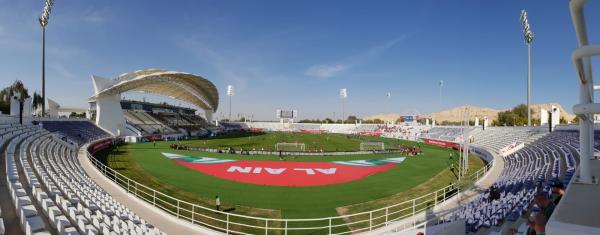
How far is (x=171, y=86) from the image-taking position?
6269 centimetres

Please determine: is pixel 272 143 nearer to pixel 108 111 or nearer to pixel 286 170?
pixel 286 170

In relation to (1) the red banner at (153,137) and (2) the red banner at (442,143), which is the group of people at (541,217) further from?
(1) the red banner at (153,137)

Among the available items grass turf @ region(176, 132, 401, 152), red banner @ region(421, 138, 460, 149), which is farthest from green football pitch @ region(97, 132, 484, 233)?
red banner @ region(421, 138, 460, 149)

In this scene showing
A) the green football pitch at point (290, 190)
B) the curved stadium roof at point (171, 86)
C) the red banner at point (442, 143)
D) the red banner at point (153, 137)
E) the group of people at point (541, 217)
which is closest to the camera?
the group of people at point (541, 217)

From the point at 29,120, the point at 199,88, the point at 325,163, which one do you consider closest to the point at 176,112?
the point at 199,88

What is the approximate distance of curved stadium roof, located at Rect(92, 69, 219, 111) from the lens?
5016 centimetres

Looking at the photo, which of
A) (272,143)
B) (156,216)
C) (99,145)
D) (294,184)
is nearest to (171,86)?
(272,143)

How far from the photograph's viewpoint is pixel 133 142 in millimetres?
50562

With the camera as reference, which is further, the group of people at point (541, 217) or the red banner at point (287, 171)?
the red banner at point (287, 171)

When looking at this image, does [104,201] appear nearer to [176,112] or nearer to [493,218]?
[493,218]

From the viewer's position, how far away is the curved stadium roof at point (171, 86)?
165ft

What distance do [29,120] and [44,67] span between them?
1186 cm

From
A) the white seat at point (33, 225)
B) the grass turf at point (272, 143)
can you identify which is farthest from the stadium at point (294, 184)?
the grass turf at point (272, 143)

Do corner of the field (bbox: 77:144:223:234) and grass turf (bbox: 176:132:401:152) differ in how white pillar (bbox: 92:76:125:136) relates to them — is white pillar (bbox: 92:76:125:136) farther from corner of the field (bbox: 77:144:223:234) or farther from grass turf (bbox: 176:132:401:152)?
corner of the field (bbox: 77:144:223:234)
